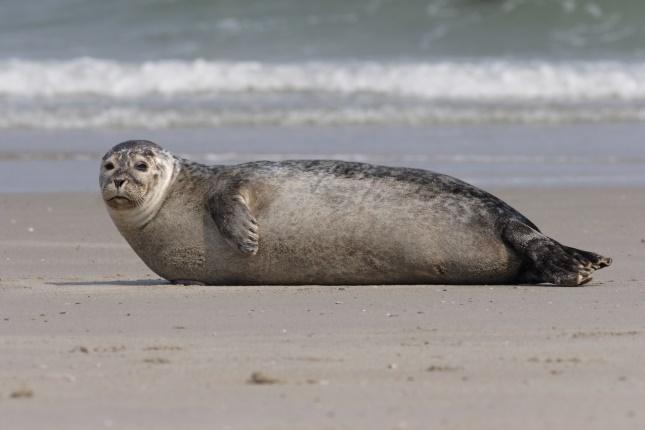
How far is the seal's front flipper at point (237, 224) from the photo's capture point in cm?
662

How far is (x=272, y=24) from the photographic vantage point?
88.6 ft

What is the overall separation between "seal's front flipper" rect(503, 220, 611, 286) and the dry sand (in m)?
0.08

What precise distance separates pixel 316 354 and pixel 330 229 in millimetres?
2006

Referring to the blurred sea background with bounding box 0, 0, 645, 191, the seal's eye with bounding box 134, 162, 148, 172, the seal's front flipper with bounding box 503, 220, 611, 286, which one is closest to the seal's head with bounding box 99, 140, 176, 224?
the seal's eye with bounding box 134, 162, 148, 172

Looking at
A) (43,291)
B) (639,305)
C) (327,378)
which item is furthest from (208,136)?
(327,378)

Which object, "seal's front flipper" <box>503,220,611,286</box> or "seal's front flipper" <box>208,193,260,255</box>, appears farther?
"seal's front flipper" <box>208,193,260,255</box>

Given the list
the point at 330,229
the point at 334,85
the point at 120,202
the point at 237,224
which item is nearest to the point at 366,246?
the point at 330,229

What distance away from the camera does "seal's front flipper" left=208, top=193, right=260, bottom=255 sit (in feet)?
21.7

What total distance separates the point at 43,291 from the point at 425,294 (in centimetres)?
185

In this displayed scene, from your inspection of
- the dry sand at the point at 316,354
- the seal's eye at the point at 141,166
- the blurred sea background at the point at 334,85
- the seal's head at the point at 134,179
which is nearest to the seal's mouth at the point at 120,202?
the seal's head at the point at 134,179

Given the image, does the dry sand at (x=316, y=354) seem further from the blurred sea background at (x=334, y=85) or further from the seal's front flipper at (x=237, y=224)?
the blurred sea background at (x=334, y=85)

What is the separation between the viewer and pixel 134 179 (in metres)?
6.81

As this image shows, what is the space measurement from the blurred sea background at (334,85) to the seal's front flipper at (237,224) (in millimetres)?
4809

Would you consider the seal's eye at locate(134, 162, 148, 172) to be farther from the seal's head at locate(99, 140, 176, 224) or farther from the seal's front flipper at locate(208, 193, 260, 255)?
the seal's front flipper at locate(208, 193, 260, 255)
